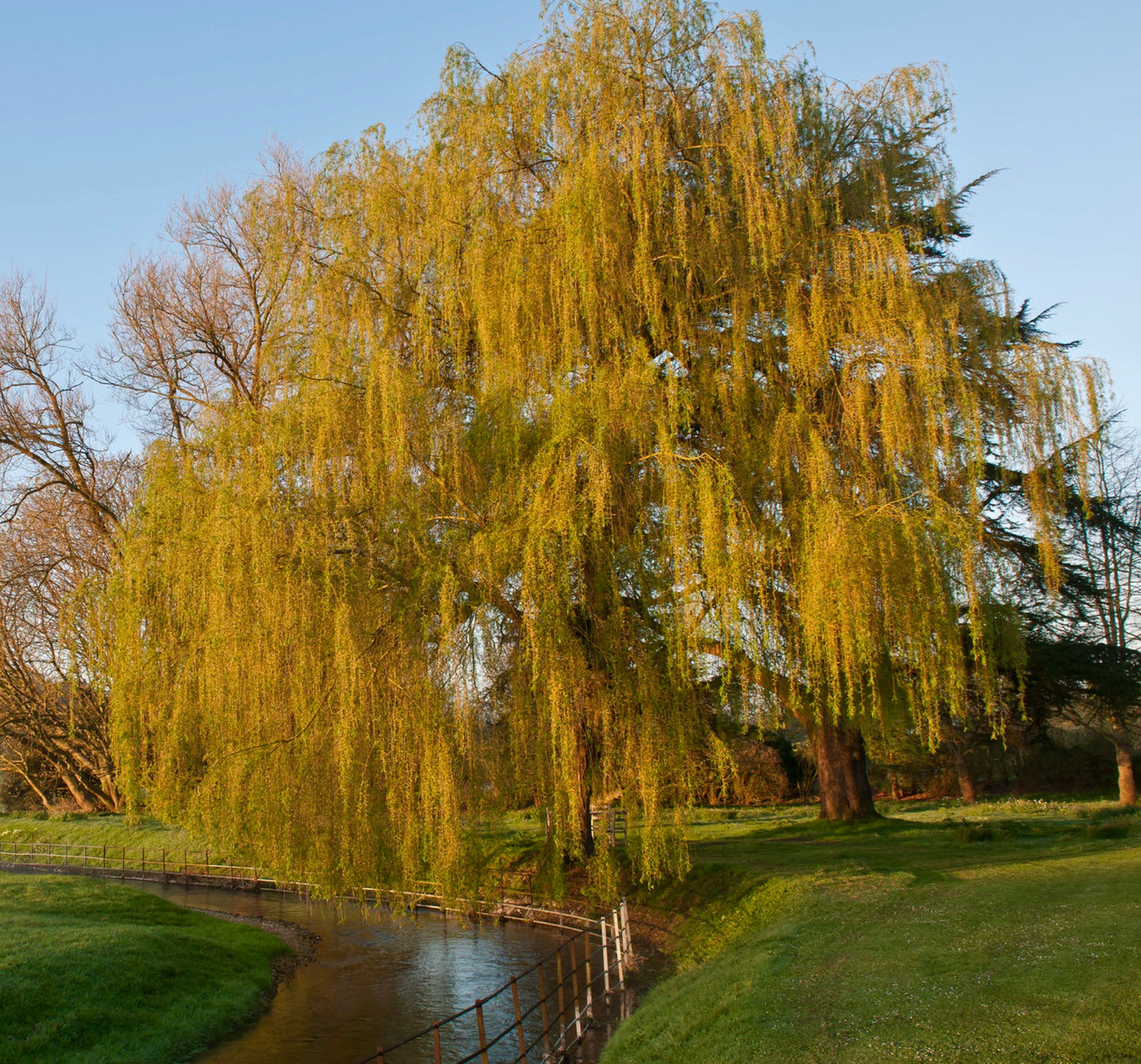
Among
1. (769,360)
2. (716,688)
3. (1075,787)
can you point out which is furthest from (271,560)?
(1075,787)

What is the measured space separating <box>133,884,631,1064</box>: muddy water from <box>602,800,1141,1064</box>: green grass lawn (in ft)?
5.59

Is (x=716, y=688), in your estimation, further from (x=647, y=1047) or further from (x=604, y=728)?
(x=647, y=1047)

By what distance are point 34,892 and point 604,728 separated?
1102 centimetres

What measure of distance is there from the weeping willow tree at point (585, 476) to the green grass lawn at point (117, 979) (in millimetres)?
2011

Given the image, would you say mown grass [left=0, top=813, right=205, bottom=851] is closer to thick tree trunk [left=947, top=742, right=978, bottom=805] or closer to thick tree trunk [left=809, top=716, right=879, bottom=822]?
thick tree trunk [left=809, top=716, right=879, bottom=822]

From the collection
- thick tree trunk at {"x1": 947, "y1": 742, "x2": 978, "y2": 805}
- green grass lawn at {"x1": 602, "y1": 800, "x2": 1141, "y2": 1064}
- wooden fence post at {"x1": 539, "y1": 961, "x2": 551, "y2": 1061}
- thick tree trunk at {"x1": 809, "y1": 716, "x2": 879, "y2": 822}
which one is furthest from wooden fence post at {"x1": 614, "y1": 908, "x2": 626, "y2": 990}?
thick tree trunk at {"x1": 947, "y1": 742, "x2": 978, "y2": 805}

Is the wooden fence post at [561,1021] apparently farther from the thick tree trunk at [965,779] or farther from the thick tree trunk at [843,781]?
the thick tree trunk at [965,779]

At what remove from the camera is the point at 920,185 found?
11.8 metres

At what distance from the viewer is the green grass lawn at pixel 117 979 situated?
951 cm

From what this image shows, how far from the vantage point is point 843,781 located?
18234 mm

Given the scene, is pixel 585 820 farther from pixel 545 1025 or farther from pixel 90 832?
pixel 90 832

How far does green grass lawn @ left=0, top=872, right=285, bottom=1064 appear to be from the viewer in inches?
374

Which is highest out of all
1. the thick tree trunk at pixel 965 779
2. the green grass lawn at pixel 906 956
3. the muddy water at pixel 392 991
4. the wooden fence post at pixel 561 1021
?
the thick tree trunk at pixel 965 779

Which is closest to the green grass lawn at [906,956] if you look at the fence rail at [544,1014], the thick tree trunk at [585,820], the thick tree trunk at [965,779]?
the fence rail at [544,1014]
